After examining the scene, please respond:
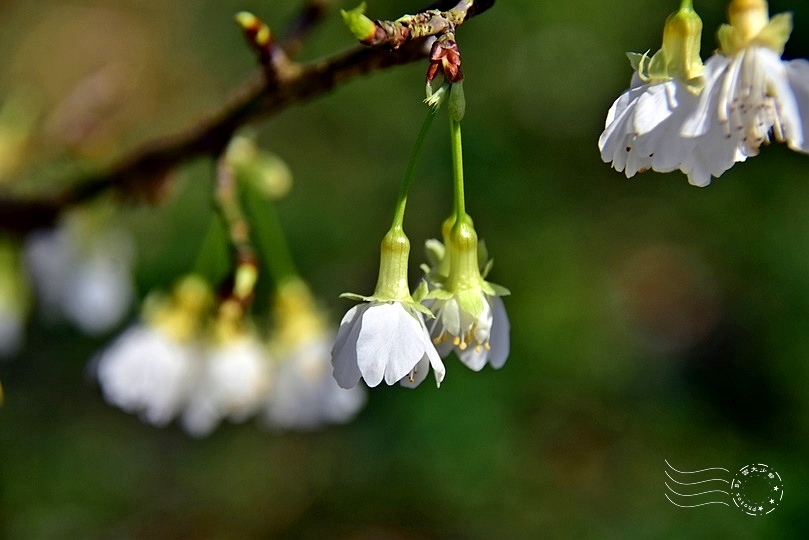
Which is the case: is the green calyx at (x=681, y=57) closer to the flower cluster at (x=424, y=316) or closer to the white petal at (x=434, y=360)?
the flower cluster at (x=424, y=316)

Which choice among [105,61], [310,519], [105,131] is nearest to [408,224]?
[310,519]

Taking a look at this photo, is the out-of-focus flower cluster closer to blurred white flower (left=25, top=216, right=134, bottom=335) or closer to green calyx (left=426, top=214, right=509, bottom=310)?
blurred white flower (left=25, top=216, right=134, bottom=335)

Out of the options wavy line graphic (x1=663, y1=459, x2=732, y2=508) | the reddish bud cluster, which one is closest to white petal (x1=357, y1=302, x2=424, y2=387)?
the reddish bud cluster

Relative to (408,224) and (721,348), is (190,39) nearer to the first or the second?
(408,224)

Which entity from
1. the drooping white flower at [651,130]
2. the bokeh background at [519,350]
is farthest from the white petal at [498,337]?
the bokeh background at [519,350]

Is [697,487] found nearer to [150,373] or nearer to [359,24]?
[150,373]
